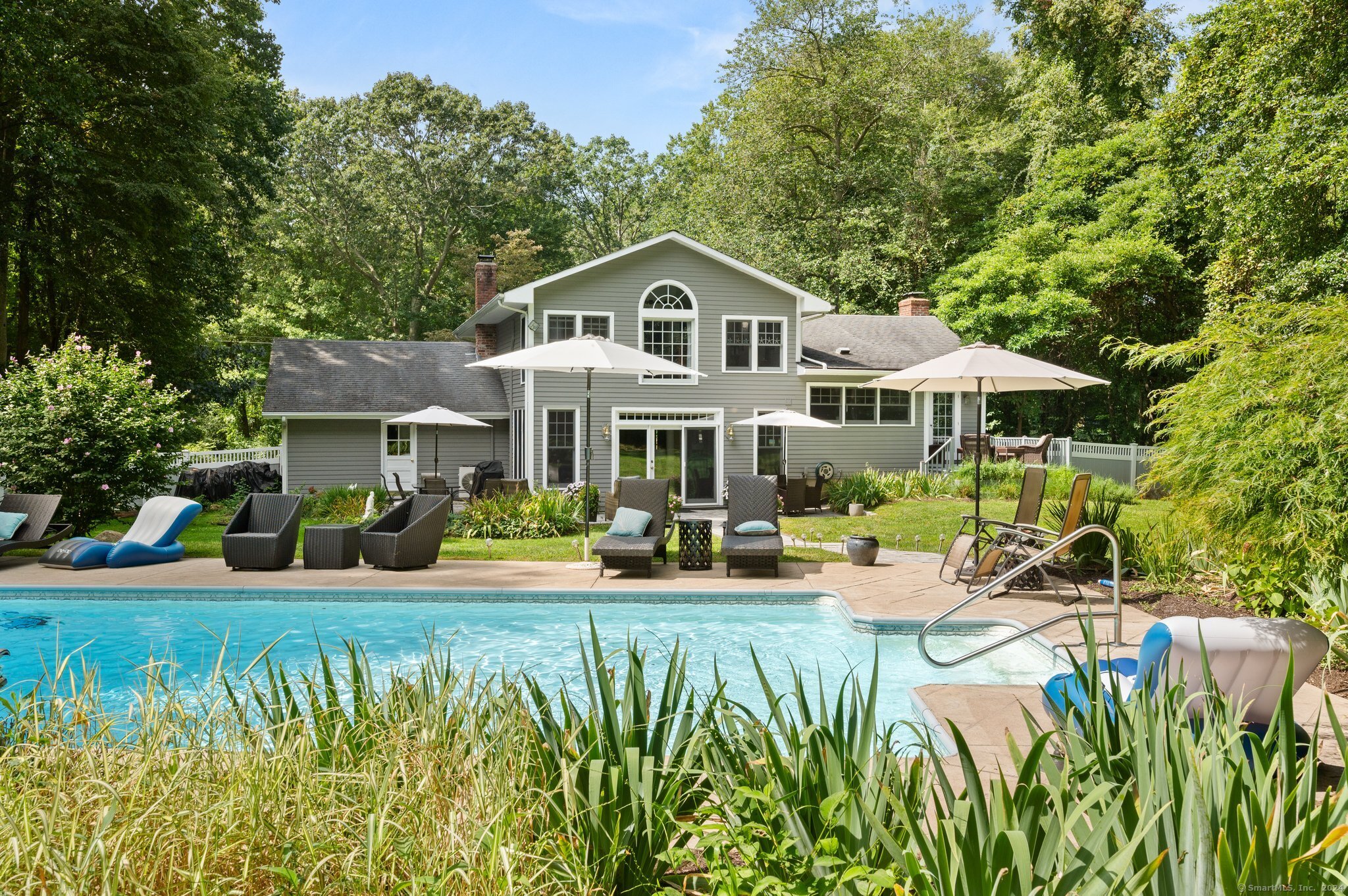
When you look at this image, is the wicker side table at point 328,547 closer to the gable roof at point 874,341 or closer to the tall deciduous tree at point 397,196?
the gable roof at point 874,341

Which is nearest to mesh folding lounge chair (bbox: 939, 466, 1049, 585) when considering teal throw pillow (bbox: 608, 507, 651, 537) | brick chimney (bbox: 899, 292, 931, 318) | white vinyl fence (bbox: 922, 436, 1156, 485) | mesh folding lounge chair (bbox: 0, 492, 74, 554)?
teal throw pillow (bbox: 608, 507, 651, 537)

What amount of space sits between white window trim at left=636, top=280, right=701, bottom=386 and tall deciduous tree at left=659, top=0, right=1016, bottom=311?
11490 mm

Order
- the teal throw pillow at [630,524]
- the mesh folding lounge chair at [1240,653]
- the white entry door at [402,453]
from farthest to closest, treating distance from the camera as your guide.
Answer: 1. the white entry door at [402,453]
2. the teal throw pillow at [630,524]
3. the mesh folding lounge chair at [1240,653]

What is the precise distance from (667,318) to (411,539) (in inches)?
415

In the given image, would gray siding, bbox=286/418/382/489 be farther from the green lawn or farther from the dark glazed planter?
the dark glazed planter

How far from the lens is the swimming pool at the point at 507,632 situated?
282 inches

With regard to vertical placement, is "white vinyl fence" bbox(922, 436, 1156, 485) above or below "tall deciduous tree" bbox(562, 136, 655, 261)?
below

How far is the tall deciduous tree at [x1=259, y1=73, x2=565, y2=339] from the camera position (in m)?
35.5

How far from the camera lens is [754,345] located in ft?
67.4

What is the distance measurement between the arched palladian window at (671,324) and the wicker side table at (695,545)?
902cm

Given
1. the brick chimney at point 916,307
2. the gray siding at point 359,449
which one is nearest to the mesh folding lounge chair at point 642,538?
the gray siding at point 359,449

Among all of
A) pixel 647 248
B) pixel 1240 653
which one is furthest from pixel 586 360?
pixel 647 248

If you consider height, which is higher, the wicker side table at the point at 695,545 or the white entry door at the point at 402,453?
the white entry door at the point at 402,453

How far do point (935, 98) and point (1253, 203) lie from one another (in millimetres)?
20396
